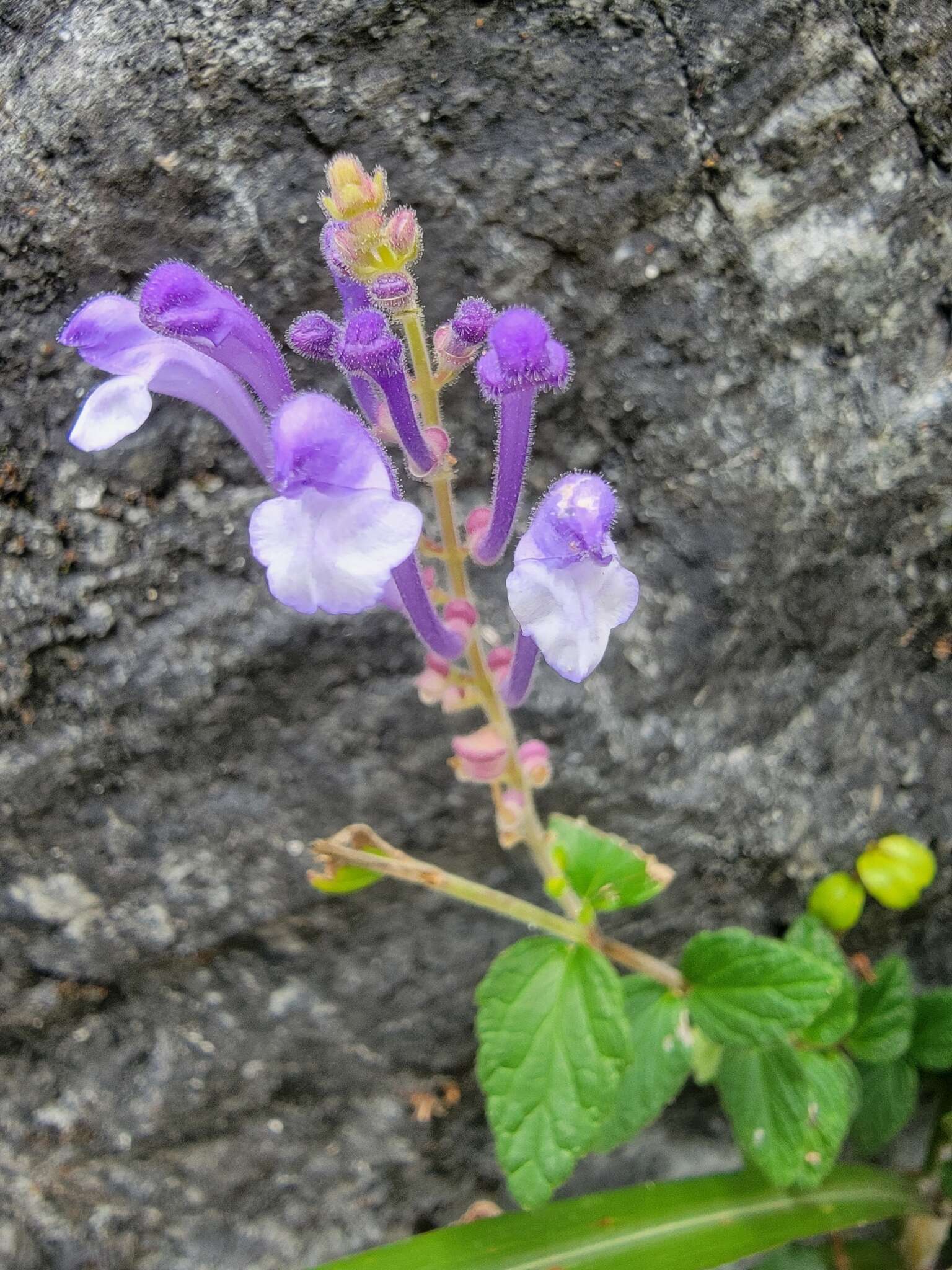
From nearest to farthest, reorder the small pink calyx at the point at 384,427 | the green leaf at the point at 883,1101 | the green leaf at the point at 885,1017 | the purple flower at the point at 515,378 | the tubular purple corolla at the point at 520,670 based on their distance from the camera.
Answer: the purple flower at the point at 515,378, the small pink calyx at the point at 384,427, the tubular purple corolla at the point at 520,670, the green leaf at the point at 885,1017, the green leaf at the point at 883,1101

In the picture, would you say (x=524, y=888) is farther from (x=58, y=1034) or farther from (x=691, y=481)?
(x=58, y=1034)

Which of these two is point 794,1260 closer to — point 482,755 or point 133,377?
point 482,755

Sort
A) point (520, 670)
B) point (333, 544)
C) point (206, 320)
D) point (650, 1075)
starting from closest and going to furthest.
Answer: point (333, 544)
point (206, 320)
point (520, 670)
point (650, 1075)

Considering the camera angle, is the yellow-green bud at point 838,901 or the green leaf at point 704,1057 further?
the yellow-green bud at point 838,901

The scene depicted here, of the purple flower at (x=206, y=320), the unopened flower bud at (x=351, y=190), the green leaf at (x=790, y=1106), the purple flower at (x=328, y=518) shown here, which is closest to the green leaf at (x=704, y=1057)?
the green leaf at (x=790, y=1106)

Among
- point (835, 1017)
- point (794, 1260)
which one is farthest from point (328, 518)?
point (794, 1260)

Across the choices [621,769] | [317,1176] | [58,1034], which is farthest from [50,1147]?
[621,769]

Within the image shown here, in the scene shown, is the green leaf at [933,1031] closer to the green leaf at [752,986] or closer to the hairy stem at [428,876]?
the green leaf at [752,986]
